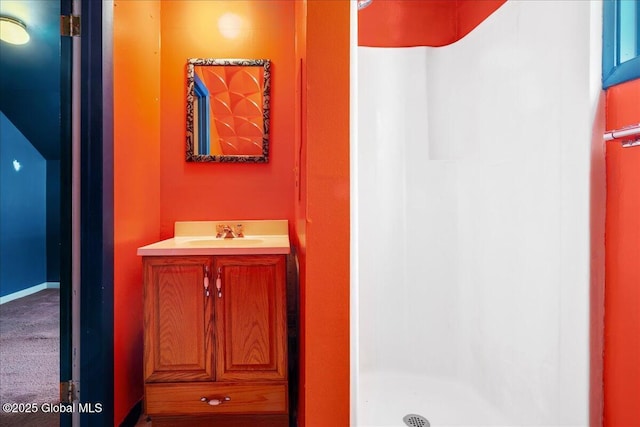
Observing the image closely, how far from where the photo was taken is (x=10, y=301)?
3.34 meters

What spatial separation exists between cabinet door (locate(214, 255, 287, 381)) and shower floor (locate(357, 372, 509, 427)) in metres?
0.47

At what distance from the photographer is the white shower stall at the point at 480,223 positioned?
1060 mm

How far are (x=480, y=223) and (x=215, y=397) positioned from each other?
4.85 feet

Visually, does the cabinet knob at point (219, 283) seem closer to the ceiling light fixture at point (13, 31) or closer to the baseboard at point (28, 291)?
the ceiling light fixture at point (13, 31)

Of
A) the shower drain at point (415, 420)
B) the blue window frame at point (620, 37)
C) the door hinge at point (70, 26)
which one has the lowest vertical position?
the shower drain at point (415, 420)

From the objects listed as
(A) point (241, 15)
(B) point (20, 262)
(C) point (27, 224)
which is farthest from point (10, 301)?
(A) point (241, 15)

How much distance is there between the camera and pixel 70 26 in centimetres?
130

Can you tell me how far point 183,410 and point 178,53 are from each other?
6.25ft

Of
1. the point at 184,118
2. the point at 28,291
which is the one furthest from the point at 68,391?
the point at 28,291

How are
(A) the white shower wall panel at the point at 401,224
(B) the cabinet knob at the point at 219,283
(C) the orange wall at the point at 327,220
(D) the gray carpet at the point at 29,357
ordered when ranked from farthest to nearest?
(A) the white shower wall panel at the point at 401,224
(D) the gray carpet at the point at 29,357
(B) the cabinet knob at the point at 219,283
(C) the orange wall at the point at 327,220

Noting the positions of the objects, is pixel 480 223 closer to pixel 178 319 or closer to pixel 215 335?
pixel 215 335

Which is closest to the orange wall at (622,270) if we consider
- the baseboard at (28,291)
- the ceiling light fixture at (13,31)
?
the ceiling light fixture at (13,31)

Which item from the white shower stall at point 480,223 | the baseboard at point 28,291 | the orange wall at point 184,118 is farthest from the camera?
the baseboard at point 28,291

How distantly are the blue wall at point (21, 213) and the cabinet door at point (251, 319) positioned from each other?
339cm
